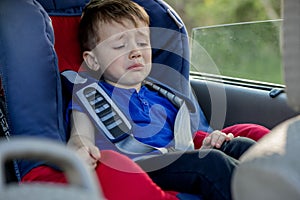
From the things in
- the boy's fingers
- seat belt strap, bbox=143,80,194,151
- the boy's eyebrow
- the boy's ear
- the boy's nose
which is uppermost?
the boy's eyebrow

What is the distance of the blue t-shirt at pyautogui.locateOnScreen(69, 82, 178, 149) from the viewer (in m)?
1.76

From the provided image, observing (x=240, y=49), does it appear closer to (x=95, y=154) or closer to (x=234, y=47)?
(x=234, y=47)

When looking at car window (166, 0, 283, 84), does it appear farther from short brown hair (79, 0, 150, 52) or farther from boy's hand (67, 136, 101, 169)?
boy's hand (67, 136, 101, 169)

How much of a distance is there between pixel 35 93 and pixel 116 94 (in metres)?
0.29

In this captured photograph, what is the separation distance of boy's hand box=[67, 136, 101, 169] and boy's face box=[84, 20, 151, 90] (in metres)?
0.27

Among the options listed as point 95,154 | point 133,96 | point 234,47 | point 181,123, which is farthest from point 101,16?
point 234,47

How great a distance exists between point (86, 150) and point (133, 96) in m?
0.33

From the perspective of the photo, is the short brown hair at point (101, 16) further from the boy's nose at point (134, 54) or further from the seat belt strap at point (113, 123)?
the seat belt strap at point (113, 123)

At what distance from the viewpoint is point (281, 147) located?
1.02 metres

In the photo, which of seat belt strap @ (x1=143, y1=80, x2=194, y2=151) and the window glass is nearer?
seat belt strap @ (x1=143, y1=80, x2=194, y2=151)

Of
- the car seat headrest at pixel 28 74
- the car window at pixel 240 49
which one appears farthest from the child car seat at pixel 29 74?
the car window at pixel 240 49

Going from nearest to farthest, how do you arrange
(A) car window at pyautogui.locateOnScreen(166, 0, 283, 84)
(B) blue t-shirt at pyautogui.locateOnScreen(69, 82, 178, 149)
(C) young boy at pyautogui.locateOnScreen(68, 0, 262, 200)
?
(C) young boy at pyautogui.locateOnScreen(68, 0, 262, 200) → (B) blue t-shirt at pyautogui.locateOnScreen(69, 82, 178, 149) → (A) car window at pyautogui.locateOnScreen(166, 0, 283, 84)

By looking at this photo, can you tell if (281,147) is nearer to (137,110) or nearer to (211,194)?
(211,194)

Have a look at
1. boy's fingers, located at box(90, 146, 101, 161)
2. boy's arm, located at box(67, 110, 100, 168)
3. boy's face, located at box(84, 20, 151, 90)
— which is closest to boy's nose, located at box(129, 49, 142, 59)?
boy's face, located at box(84, 20, 151, 90)
